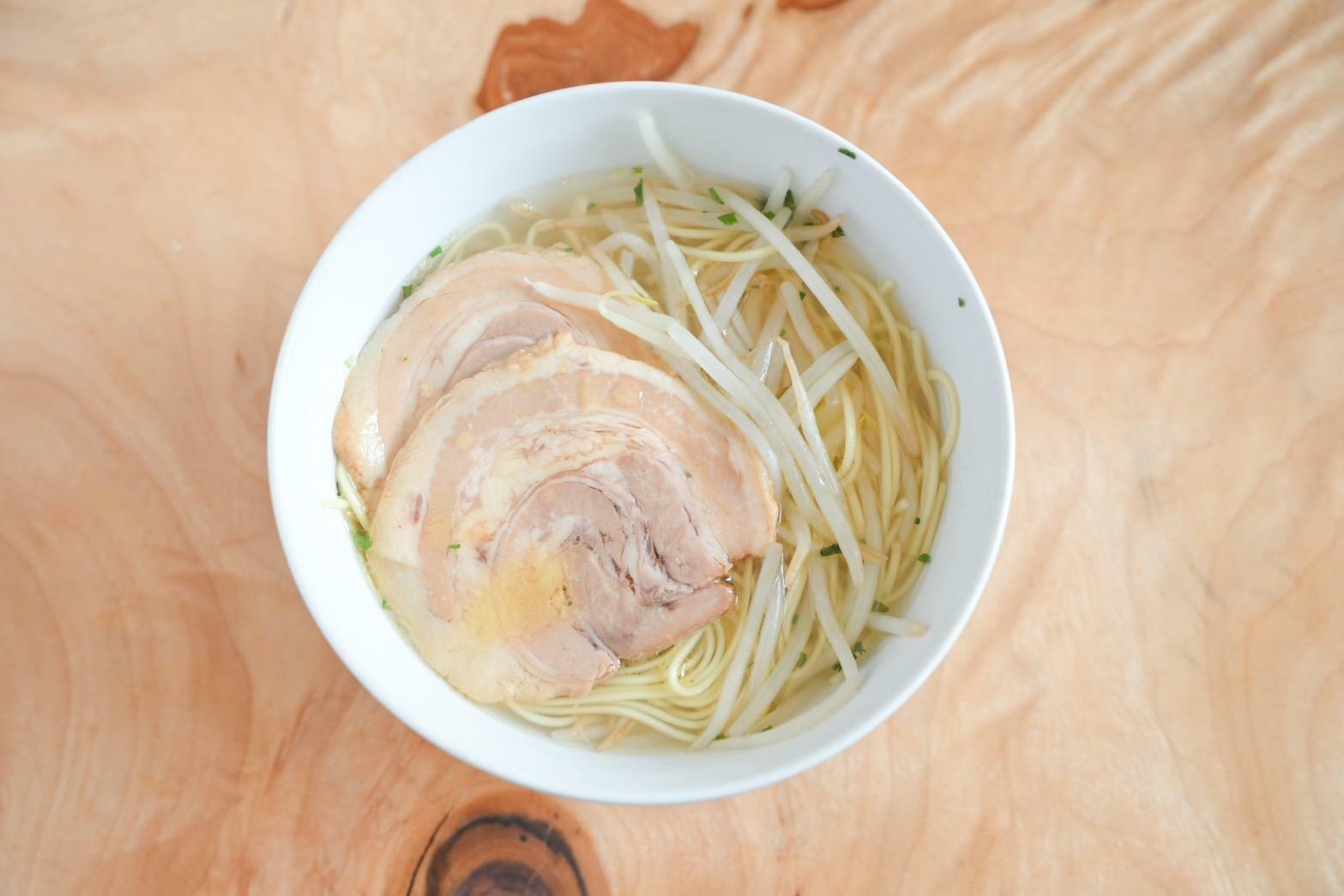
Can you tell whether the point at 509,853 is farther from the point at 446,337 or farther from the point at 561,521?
the point at 446,337

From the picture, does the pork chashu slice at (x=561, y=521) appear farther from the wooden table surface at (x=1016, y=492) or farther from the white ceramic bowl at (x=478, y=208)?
the wooden table surface at (x=1016, y=492)

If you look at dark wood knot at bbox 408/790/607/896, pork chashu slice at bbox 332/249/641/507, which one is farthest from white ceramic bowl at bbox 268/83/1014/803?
dark wood knot at bbox 408/790/607/896

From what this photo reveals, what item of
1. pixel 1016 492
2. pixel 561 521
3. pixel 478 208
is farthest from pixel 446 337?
pixel 1016 492

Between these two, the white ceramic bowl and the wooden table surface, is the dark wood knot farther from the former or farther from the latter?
the white ceramic bowl

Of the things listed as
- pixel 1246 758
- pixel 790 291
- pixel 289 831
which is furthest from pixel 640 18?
pixel 1246 758

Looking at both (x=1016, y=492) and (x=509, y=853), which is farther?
(x=1016, y=492)

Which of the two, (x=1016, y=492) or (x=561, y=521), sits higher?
(x=1016, y=492)

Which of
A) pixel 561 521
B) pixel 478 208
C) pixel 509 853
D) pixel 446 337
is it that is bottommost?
pixel 509 853
